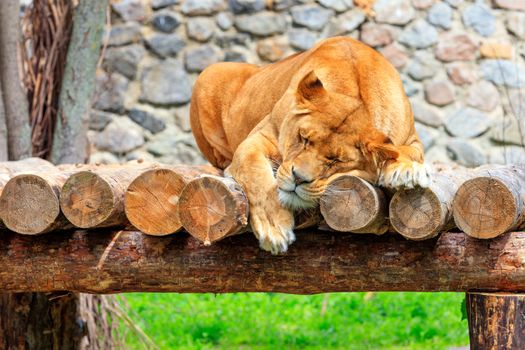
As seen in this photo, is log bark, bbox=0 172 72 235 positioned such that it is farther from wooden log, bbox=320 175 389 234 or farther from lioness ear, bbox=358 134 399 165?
lioness ear, bbox=358 134 399 165

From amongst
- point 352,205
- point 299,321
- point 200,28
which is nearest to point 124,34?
point 200,28

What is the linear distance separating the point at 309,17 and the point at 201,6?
913 mm

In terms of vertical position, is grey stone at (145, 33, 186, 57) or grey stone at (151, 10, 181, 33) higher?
grey stone at (151, 10, 181, 33)

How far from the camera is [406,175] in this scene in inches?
124

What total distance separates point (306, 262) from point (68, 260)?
0.97 m

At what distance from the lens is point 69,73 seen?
5.91 meters

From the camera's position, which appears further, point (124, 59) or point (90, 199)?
point (124, 59)

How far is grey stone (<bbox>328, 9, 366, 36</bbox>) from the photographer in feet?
26.0

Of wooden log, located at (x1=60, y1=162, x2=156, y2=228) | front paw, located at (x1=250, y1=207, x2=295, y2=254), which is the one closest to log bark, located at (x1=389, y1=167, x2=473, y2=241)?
front paw, located at (x1=250, y1=207, x2=295, y2=254)

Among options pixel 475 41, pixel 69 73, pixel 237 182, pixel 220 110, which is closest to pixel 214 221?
pixel 237 182

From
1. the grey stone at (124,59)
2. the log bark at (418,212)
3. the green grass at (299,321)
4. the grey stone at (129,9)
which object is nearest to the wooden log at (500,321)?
the log bark at (418,212)

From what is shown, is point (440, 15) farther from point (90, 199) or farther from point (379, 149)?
point (90, 199)

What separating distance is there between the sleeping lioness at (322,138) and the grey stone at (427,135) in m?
3.57

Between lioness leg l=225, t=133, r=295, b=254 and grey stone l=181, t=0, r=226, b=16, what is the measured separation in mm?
4486
